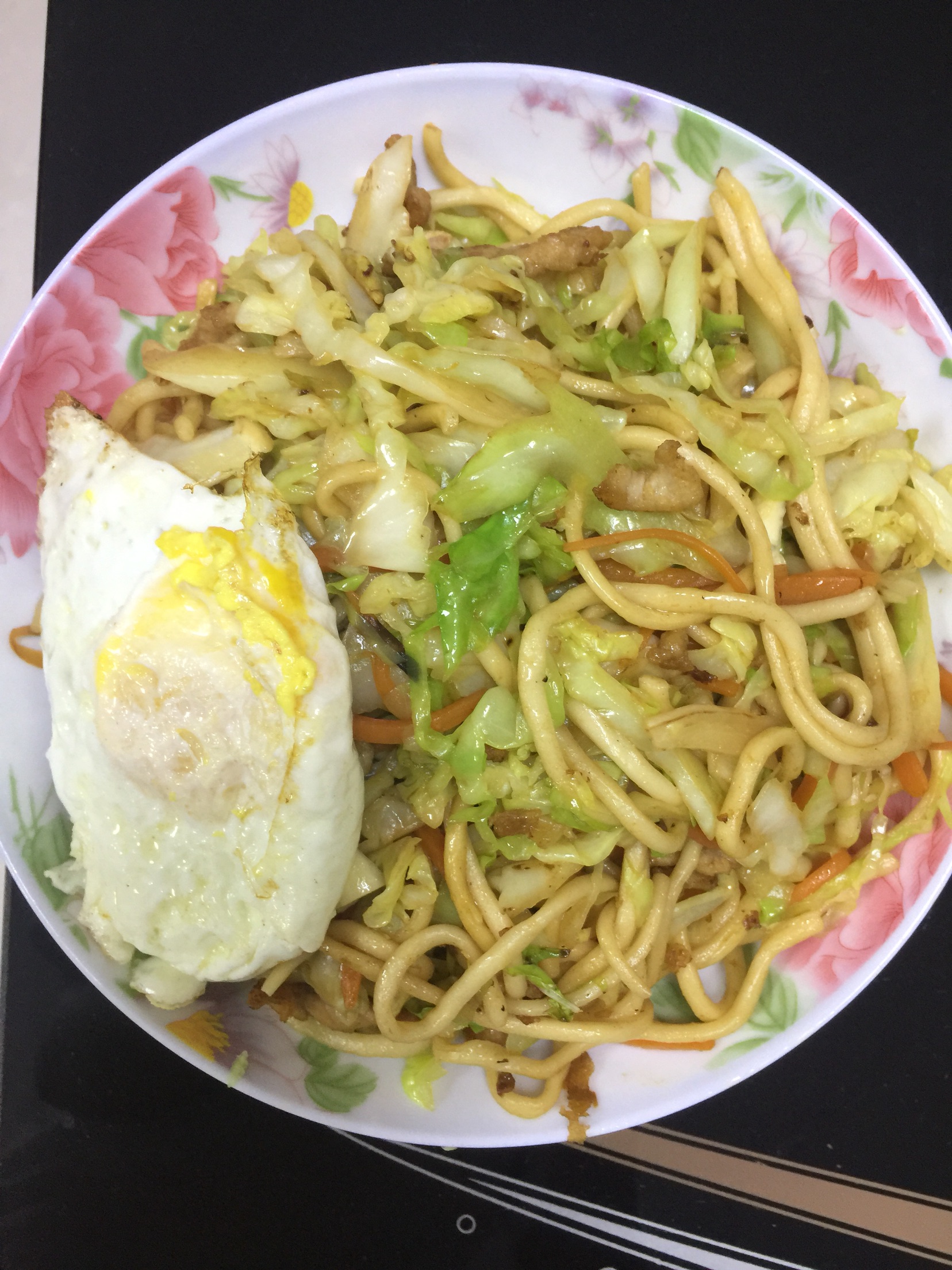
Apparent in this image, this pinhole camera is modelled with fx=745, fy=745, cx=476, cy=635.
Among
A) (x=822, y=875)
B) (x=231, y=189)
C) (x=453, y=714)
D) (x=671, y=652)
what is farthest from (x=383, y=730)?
(x=231, y=189)

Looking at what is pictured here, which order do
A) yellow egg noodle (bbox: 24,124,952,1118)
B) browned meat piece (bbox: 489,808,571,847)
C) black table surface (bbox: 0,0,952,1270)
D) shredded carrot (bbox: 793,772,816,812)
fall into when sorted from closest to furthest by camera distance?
yellow egg noodle (bbox: 24,124,952,1118) < browned meat piece (bbox: 489,808,571,847) < shredded carrot (bbox: 793,772,816,812) < black table surface (bbox: 0,0,952,1270)

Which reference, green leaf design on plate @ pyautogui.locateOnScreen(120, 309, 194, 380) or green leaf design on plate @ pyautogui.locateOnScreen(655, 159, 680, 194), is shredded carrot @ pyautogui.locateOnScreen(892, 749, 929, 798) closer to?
green leaf design on plate @ pyautogui.locateOnScreen(655, 159, 680, 194)

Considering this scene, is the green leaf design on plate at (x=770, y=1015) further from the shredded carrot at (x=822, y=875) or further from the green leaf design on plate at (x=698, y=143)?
the green leaf design on plate at (x=698, y=143)

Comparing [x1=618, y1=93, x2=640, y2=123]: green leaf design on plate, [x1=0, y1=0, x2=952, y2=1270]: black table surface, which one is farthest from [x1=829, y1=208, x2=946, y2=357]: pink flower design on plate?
[x1=0, y1=0, x2=952, y2=1270]: black table surface

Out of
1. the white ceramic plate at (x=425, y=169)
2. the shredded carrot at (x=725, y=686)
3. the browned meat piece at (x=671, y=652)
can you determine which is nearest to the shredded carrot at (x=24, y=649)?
the white ceramic plate at (x=425, y=169)

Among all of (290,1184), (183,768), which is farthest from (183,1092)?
(183,768)

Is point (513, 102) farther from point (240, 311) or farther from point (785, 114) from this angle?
point (785, 114)
